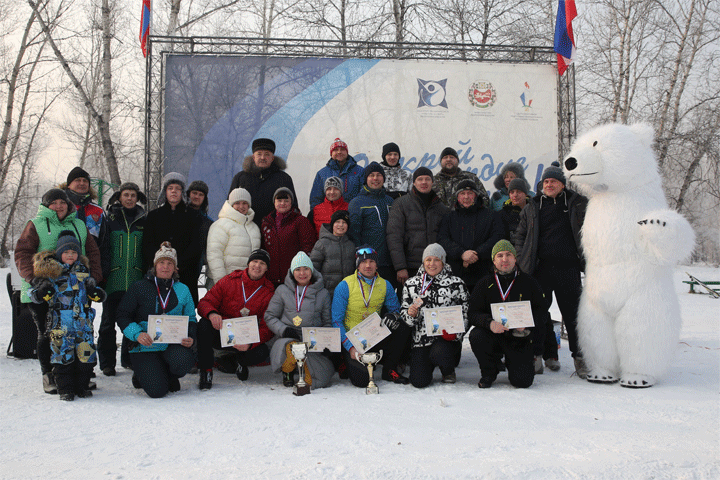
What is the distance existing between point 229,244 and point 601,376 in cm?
307

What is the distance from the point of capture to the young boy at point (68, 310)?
3287 mm

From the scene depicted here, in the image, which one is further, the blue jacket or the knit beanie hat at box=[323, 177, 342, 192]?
the blue jacket

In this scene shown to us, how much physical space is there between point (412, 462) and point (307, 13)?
14722mm

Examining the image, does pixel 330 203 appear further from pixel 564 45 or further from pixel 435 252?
pixel 564 45

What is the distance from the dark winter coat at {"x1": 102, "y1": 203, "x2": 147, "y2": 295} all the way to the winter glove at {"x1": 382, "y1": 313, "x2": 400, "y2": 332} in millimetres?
2060

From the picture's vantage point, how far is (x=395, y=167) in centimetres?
504

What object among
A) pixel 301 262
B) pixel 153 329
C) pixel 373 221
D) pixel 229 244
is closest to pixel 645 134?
pixel 373 221

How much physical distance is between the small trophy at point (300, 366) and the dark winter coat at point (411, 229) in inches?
46.9

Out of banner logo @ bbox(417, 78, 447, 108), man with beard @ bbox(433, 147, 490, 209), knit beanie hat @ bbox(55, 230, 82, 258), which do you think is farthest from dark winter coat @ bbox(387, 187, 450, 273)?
banner logo @ bbox(417, 78, 447, 108)

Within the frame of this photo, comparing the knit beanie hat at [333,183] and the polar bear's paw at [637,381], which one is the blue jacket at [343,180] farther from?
the polar bear's paw at [637,381]

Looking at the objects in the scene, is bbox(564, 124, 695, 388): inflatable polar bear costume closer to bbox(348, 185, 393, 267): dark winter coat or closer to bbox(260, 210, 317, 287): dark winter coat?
bbox(348, 185, 393, 267): dark winter coat

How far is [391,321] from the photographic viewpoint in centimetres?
379

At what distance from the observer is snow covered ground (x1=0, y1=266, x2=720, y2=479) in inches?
84.7

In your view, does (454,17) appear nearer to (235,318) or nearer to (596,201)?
(596,201)
